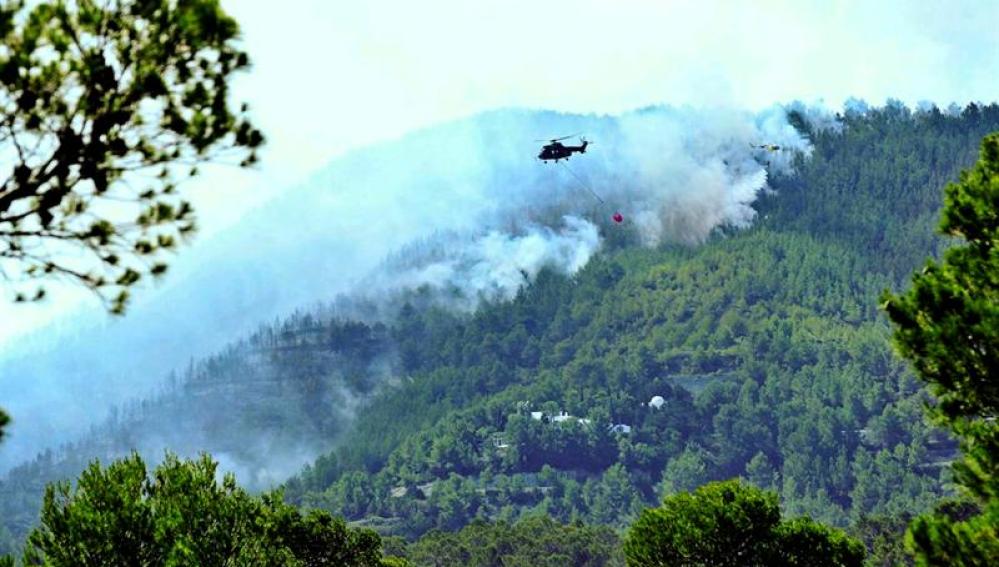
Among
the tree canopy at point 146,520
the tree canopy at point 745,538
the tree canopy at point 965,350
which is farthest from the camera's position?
the tree canopy at point 745,538

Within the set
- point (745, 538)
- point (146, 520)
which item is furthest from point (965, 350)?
point (745, 538)

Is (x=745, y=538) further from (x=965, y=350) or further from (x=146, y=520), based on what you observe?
(x=965, y=350)

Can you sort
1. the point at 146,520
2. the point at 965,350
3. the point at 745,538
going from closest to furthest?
1. the point at 965,350
2. the point at 146,520
3. the point at 745,538

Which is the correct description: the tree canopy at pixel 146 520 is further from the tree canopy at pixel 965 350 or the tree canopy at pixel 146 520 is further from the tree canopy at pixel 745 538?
the tree canopy at pixel 965 350

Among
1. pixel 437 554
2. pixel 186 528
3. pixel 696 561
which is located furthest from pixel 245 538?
pixel 437 554

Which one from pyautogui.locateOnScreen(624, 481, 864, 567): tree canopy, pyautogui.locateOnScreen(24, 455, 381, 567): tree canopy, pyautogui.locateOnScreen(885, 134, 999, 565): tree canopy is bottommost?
pyautogui.locateOnScreen(624, 481, 864, 567): tree canopy

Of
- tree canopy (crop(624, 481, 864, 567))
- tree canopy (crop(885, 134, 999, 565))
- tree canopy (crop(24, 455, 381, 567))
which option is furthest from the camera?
tree canopy (crop(624, 481, 864, 567))

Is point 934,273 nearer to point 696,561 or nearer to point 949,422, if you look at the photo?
point 949,422

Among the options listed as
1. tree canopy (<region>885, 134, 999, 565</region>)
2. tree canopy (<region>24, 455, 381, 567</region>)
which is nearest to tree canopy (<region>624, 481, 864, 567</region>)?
tree canopy (<region>24, 455, 381, 567</region>)

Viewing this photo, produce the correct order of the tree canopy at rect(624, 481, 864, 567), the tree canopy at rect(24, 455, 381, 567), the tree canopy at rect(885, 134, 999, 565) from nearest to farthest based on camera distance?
the tree canopy at rect(885, 134, 999, 565)
the tree canopy at rect(24, 455, 381, 567)
the tree canopy at rect(624, 481, 864, 567)

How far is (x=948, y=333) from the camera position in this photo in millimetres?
24906

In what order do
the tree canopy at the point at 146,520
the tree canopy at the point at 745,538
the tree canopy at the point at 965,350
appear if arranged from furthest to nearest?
the tree canopy at the point at 745,538 → the tree canopy at the point at 146,520 → the tree canopy at the point at 965,350

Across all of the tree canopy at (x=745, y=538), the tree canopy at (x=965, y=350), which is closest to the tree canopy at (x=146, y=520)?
the tree canopy at (x=745, y=538)

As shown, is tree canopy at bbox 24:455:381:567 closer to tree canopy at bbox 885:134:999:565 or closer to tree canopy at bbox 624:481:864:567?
tree canopy at bbox 624:481:864:567
